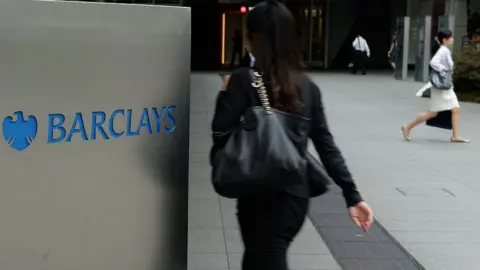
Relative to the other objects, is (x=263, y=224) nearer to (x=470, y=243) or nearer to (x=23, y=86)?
(x=23, y=86)

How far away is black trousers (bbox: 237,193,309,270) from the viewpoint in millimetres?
3086

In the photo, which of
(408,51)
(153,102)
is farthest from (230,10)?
(153,102)

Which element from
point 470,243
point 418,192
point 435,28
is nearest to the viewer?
point 470,243

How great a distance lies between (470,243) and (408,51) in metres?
19.9

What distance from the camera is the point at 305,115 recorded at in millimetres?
3154

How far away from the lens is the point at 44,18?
9.88ft

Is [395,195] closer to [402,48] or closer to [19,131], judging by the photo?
[19,131]

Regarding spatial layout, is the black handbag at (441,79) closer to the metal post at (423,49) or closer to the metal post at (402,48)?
the metal post at (423,49)

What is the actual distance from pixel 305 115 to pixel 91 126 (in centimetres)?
96

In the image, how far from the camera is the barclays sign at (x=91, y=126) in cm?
298

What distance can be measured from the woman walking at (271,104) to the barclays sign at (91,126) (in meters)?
0.51

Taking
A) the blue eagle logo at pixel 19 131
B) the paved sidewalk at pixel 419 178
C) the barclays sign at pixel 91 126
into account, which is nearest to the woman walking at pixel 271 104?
the barclays sign at pixel 91 126

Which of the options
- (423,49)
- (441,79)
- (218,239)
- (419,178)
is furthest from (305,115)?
(423,49)

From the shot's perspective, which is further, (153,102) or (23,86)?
(153,102)
